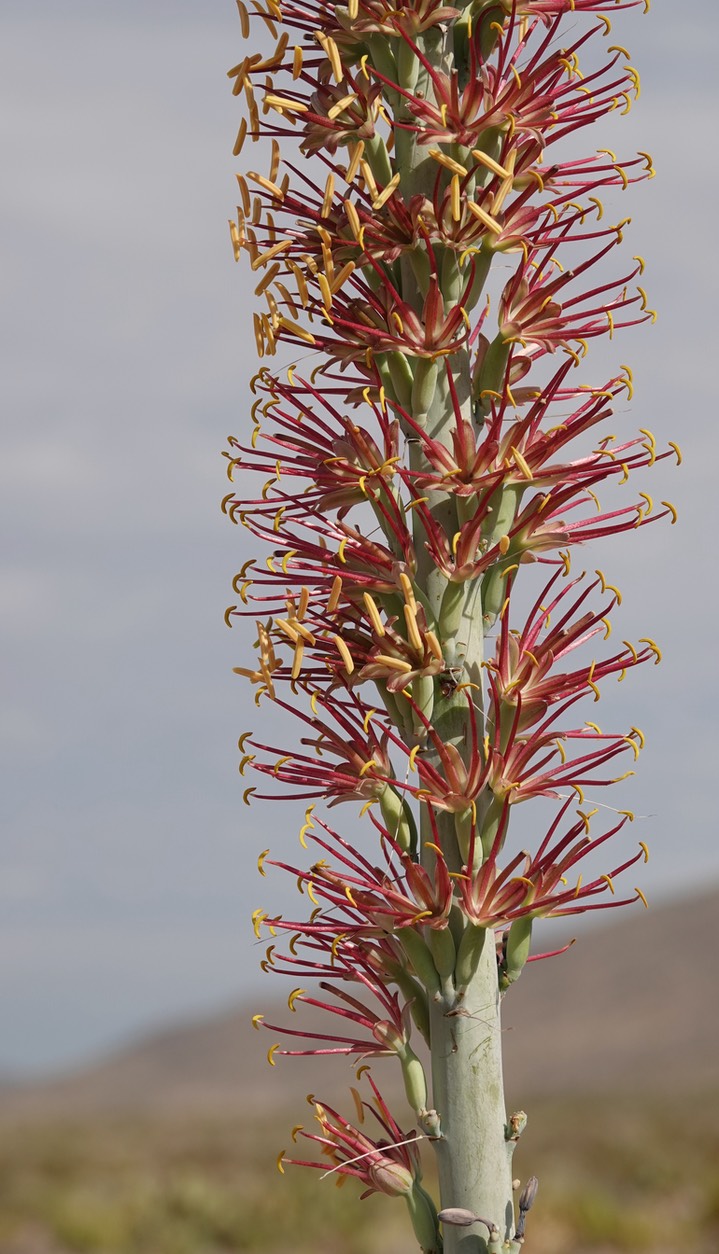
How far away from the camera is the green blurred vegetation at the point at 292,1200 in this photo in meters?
18.6

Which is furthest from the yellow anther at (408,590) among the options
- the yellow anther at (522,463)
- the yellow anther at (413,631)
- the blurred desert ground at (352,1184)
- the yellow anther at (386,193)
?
the blurred desert ground at (352,1184)

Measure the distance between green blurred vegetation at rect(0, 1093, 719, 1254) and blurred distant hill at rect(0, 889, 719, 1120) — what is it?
3146 cm

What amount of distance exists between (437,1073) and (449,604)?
1.30m

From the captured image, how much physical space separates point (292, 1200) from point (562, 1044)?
6255 cm

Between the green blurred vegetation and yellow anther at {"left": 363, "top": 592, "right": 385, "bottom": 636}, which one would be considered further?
the green blurred vegetation

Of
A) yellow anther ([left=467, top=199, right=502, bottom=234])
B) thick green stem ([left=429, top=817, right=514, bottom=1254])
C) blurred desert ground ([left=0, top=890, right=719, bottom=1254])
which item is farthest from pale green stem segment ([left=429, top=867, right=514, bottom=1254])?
yellow anther ([left=467, top=199, right=502, bottom=234])

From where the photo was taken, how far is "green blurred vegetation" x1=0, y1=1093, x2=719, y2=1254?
18594 mm

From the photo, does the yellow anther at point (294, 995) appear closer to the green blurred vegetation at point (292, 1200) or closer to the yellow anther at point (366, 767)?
the yellow anther at point (366, 767)

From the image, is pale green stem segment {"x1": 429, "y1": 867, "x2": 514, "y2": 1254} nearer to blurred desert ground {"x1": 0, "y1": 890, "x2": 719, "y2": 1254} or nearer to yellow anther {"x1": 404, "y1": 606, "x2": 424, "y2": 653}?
blurred desert ground {"x1": 0, "y1": 890, "x2": 719, "y2": 1254}

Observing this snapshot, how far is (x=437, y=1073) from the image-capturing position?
3.93m

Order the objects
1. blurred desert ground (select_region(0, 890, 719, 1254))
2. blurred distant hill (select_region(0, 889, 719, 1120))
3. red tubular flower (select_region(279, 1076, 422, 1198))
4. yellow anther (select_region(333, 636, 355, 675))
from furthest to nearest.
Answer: blurred distant hill (select_region(0, 889, 719, 1120)) < blurred desert ground (select_region(0, 890, 719, 1254)) < red tubular flower (select_region(279, 1076, 422, 1198)) < yellow anther (select_region(333, 636, 355, 675))

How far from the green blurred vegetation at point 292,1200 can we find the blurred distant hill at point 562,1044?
1238 inches

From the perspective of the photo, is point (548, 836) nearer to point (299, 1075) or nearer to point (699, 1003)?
point (699, 1003)

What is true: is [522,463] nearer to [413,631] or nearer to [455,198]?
[413,631]
